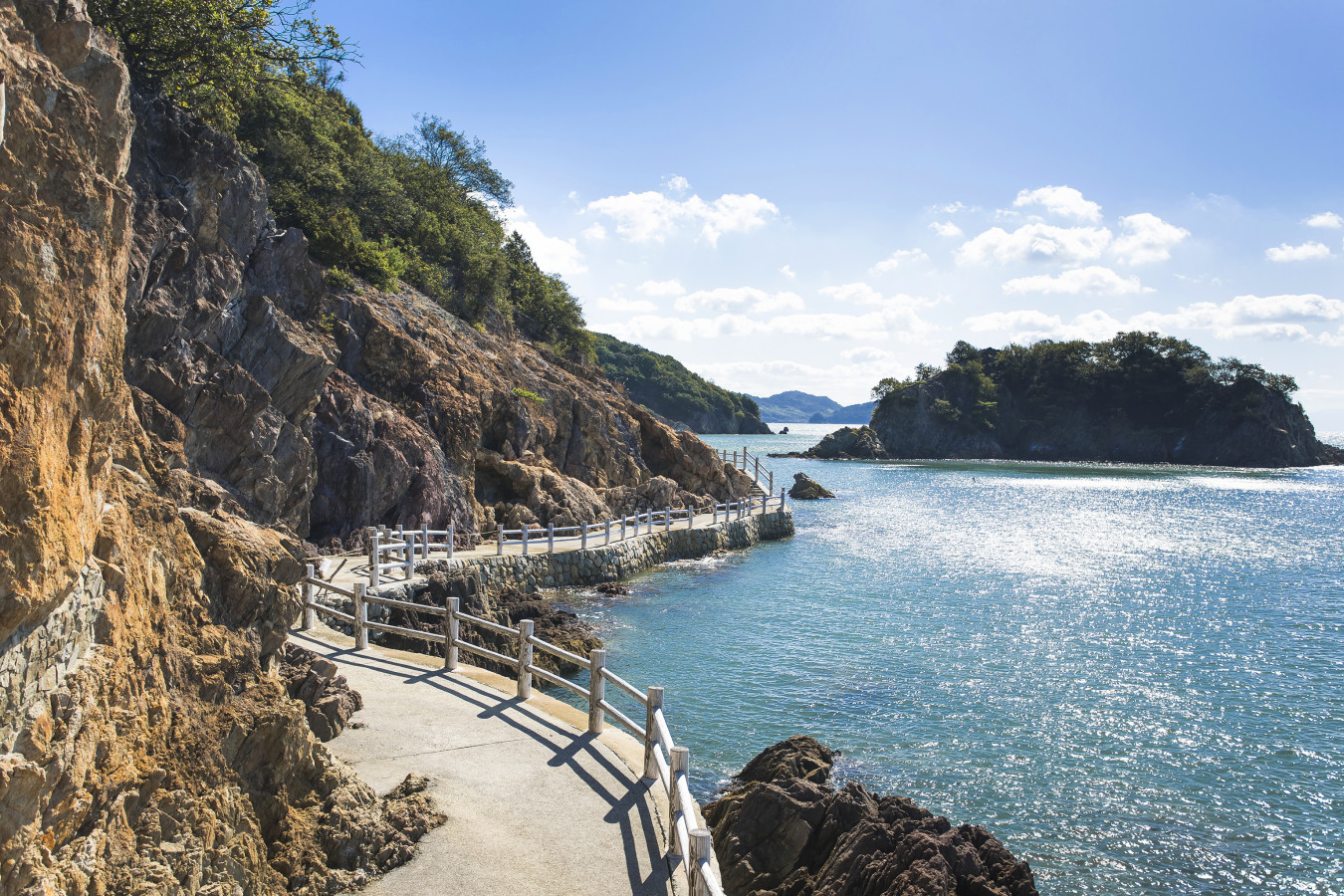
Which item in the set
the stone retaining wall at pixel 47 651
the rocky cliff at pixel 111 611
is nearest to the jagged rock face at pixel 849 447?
the rocky cliff at pixel 111 611

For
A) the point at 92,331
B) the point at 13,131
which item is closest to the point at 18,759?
the point at 92,331

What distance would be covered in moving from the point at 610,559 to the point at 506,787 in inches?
908

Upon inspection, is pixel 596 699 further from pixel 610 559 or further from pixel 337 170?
pixel 337 170

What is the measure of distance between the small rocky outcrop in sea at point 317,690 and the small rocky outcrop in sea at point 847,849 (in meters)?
4.80

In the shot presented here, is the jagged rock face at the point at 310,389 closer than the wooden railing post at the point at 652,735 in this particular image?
No

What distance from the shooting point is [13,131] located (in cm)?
452

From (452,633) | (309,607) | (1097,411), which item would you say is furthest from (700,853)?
(1097,411)

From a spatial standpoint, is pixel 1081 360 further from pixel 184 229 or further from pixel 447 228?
pixel 184 229

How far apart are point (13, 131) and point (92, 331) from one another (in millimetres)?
1155

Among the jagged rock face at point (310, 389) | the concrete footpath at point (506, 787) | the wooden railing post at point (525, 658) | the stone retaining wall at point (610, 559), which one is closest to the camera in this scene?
the concrete footpath at point (506, 787)

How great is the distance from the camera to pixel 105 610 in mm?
4883

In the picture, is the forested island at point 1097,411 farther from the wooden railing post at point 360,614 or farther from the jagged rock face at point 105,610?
the jagged rock face at point 105,610

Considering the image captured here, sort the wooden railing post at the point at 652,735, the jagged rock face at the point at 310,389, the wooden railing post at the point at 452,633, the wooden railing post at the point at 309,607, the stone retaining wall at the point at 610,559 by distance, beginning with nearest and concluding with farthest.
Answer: the wooden railing post at the point at 652,735 → the wooden railing post at the point at 452,633 → the wooden railing post at the point at 309,607 → the jagged rock face at the point at 310,389 → the stone retaining wall at the point at 610,559

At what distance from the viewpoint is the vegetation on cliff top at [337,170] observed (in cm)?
2009
